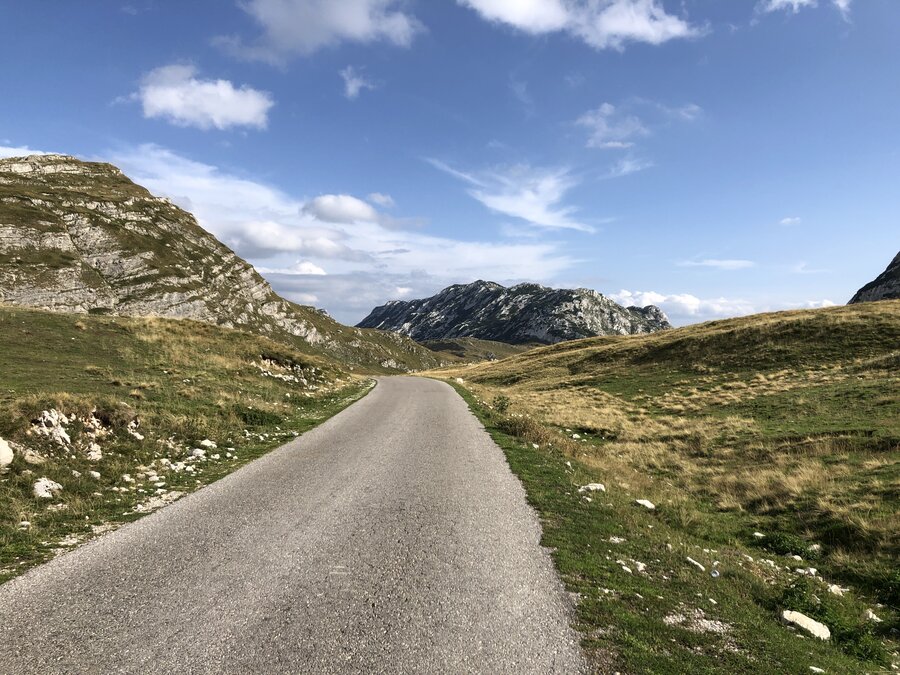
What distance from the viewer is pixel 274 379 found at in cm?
3056

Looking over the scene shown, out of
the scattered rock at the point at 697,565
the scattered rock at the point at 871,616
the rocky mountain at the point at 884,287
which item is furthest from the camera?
the rocky mountain at the point at 884,287

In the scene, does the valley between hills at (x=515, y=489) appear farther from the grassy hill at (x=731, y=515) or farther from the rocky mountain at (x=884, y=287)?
the rocky mountain at (x=884, y=287)

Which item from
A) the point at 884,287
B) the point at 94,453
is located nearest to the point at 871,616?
the point at 94,453

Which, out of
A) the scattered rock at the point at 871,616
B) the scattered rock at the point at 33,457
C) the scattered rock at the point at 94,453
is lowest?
the scattered rock at the point at 871,616

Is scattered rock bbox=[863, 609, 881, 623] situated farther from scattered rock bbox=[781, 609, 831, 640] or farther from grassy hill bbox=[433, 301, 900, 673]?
scattered rock bbox=[781, 609, 831, 640]

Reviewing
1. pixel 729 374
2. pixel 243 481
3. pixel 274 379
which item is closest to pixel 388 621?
pixel 243 481

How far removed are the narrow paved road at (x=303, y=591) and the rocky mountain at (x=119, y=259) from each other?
295 feet

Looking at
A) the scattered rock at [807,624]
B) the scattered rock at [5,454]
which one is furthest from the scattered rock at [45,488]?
the scattered rock at [807,624]

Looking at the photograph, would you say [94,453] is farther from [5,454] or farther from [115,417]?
[115,417]

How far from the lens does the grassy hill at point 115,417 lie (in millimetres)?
9320

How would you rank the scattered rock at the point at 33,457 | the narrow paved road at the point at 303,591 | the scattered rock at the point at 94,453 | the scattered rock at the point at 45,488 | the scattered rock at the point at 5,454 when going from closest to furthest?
1. the narrow paved road at the point at 303,591
2. the scattered rock at the point at 45,488
3. the scattered rock at the point at 5,454
4. the scattered rock at the point at 33,457
5. the scattered rock at the point at 94,453

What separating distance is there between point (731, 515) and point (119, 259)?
151 meters

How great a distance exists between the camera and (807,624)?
709 centimetres

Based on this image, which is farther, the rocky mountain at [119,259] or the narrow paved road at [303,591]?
the rocky mountain at [119,259]
